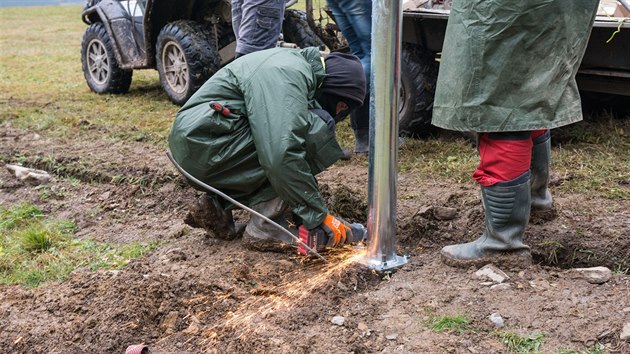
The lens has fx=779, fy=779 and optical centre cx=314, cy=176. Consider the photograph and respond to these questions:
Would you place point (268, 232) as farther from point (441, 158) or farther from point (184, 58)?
point (184, 58)

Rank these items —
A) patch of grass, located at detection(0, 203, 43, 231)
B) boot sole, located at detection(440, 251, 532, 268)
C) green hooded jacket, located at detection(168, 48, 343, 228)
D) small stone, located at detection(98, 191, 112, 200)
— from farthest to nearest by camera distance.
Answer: small stone, located at detection(98, 191, 112, 200)
patch of grass, located at detection(0, 203, 43, 231)
green hooded jacket, located at detection(168, 48, 343, 228)
boot sole, located at detection(440, 251, 532, 268)

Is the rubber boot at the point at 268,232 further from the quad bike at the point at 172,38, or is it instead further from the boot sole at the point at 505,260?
the quad bike at the point at 172,38

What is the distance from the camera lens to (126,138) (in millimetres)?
6094

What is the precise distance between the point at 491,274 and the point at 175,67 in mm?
5243

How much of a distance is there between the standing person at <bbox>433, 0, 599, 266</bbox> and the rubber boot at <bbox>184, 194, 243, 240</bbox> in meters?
1.19

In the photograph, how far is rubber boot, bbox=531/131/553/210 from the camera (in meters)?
3.38

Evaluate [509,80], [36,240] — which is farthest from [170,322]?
[509,80]

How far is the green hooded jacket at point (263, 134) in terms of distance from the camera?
323 centimetres

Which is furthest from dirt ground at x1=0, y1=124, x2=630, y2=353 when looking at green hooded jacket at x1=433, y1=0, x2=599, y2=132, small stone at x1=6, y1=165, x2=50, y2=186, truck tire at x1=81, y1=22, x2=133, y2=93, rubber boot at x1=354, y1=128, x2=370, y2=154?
truck tire at x1=81, y1=22, x2=133, y2=93

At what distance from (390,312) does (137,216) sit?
1952 mm

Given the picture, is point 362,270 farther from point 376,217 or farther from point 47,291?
point 47,291

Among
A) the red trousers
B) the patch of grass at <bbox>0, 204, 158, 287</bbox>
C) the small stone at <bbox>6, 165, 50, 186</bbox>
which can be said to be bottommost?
the small stone at <bbox>6, 165, 50, 186</bbox>

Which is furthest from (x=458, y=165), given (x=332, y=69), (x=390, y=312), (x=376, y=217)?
(x=390, y=312)

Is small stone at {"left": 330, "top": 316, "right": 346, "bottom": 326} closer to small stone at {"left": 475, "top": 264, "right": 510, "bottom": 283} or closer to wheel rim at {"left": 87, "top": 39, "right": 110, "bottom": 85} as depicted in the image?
small stone at {"left": 475, "top": 264, "right": 510, "bottom": 283}
